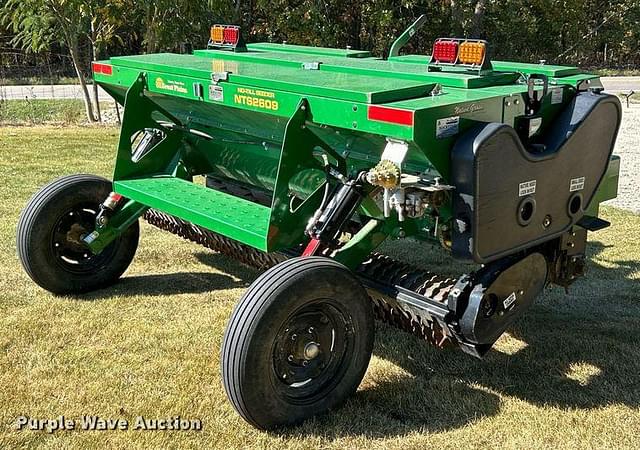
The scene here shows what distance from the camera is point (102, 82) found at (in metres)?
4.70

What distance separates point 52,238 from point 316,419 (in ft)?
6.99

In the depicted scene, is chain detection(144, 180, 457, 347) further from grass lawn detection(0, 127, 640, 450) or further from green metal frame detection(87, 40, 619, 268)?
grass lawn detection(0, 127, 640, 450)

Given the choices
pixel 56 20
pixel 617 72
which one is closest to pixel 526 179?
pixel 56 20

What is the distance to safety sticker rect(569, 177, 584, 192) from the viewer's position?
3.58 meters

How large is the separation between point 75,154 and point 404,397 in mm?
6915

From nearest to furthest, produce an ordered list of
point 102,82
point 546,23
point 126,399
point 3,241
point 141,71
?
point 126,399
point 141,71
point 102,82
point 3,241
point 546,23

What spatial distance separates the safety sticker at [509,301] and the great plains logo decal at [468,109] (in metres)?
0.87

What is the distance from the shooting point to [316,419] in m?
3.23

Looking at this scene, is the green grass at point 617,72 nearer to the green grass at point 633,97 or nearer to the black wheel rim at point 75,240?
the green grass at point 633,97

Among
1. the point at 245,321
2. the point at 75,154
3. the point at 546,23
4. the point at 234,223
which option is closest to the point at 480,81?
the point at 234,223

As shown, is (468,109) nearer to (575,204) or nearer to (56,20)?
(575,204)

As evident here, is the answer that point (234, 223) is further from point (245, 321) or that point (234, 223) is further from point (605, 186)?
point (605, 186)

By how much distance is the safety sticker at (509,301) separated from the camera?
3441mm

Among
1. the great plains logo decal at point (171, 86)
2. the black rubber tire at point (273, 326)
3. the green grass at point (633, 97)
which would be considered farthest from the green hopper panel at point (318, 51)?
the green grass at point (633, 97)
